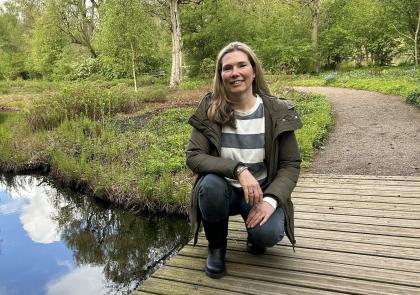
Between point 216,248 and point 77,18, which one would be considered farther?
point 77,18

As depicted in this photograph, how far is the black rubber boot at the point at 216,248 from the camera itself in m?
2.61

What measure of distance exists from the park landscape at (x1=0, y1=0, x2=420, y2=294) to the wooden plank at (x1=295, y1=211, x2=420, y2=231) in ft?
0.34

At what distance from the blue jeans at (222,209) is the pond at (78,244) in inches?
71.5

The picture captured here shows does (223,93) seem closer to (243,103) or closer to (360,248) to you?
(243,103)

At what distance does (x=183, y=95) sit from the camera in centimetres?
1625

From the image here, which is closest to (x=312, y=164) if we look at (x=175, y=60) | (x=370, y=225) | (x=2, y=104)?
(x=370, y=225)

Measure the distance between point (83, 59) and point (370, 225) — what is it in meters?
30.9

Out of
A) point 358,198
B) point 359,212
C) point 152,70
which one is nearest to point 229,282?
point 359,212

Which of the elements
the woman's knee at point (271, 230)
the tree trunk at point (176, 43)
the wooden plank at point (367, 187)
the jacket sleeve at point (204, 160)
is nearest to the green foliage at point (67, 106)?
the wooden plank at point (367, 187)

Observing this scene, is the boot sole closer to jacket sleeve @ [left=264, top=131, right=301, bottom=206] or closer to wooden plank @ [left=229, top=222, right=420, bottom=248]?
jacket sleeve @ [left=264, top=131, right=301, bottom=206]

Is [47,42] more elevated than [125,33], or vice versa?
[47,42]

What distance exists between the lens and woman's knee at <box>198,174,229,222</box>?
2.44 metres

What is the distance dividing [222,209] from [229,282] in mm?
469

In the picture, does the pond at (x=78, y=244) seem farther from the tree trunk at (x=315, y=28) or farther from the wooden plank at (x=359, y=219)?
the tree trunk at (x=315, y=28)
